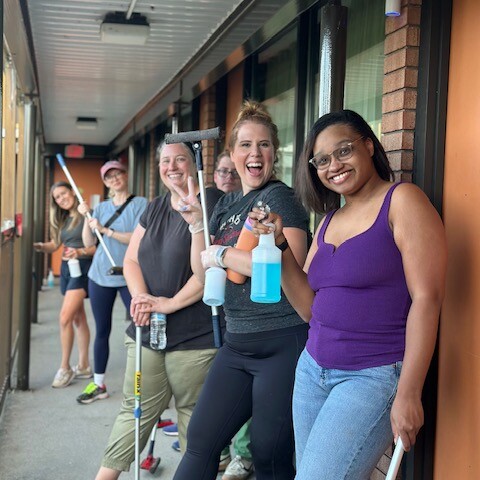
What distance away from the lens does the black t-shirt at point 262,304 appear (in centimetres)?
268

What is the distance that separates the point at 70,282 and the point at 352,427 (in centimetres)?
454

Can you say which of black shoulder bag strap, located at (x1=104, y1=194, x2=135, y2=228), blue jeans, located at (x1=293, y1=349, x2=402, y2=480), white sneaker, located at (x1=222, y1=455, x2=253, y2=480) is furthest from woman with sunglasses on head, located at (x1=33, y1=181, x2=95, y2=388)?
blue jeans, located at (x1=293, y1=349, x2=402, y2=480)

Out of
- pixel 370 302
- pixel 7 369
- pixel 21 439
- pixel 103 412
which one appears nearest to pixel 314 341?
pixel 370 302

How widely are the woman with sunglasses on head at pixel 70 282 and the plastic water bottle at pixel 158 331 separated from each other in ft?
9.80

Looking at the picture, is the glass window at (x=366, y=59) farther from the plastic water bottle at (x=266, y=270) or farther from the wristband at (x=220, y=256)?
the plastic water bottle at (x=266, y=270)

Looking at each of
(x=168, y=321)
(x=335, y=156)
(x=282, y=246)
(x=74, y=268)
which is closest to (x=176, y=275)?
(x=168, y=321)

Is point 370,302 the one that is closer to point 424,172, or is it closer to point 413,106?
point 424,172

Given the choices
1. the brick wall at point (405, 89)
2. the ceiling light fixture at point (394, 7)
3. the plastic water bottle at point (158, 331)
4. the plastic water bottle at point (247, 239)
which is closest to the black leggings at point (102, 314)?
the plastic water bottle at point (158, 331)

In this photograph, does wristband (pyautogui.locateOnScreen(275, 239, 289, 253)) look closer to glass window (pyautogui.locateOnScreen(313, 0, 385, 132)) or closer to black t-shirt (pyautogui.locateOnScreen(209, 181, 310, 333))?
black t-shirt (pyautogui.locateOnScreen(209, 181, 310, 333))

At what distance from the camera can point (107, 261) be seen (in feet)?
18.6

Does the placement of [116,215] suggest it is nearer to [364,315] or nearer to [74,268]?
[74,268]

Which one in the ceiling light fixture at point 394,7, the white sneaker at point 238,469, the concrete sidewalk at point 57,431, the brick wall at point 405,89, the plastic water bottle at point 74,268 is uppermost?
the ceiling light fixture at point 394,7

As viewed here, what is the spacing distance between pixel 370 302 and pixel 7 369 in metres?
4.20

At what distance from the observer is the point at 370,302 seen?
6.93ft
